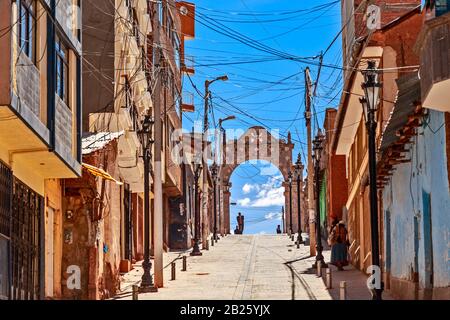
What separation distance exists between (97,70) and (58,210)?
789 cm

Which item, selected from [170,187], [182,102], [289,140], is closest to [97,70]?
[170,187]

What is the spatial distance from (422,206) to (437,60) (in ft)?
15.3

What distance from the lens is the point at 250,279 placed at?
28.3 metres

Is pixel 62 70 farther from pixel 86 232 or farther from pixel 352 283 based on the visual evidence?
pixel 352 283

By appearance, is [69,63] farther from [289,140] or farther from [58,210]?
[289,140]

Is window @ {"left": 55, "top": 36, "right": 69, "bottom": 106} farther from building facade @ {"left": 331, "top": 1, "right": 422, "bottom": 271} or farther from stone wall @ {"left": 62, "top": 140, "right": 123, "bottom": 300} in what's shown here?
building facade @ {"left": 331, "top": 1, "right": 422, "bottom": 271}

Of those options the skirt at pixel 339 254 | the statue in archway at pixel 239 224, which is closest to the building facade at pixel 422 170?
the skirt at pixel 339 254

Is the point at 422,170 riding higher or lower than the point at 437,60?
lower

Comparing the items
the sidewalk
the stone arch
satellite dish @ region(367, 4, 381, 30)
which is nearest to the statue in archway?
the stone arch

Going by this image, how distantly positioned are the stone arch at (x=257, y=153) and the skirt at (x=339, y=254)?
1436 inches

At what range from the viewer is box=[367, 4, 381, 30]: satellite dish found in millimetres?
27372

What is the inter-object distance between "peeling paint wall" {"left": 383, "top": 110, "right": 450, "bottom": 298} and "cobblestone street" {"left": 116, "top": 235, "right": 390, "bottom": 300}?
1.68m

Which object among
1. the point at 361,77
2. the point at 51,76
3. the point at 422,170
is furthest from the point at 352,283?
the point at 51,76

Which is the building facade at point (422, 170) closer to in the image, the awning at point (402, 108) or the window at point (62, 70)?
the awning at point (402, 108)
